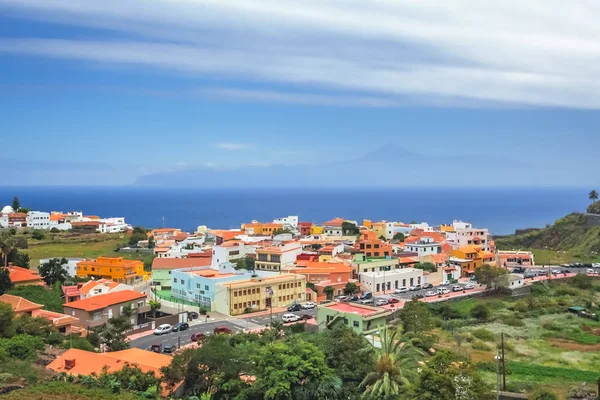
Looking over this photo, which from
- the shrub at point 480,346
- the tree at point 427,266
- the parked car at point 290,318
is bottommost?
the shrub at point 480,346

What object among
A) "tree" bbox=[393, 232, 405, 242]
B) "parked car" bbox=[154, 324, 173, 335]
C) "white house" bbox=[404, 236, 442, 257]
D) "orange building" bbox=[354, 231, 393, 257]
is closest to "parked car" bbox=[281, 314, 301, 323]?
"parked car" bbox=[154, 324, 173, 335]

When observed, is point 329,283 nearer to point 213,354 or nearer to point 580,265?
point 213,354

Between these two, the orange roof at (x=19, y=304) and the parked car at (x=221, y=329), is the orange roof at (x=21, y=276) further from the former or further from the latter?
the parked car at (x=221, y=329)

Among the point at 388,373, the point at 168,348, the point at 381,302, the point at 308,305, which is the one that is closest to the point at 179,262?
the point at 308,305

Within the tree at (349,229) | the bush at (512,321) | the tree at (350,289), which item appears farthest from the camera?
the tree at (349,229)

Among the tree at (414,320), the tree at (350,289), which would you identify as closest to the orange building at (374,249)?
the tree at (350,289)

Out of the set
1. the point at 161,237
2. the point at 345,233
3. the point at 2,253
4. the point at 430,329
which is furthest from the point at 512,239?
the point at 2,253
